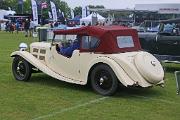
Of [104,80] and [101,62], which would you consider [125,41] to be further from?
[104,80]

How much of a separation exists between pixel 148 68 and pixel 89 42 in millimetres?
1507

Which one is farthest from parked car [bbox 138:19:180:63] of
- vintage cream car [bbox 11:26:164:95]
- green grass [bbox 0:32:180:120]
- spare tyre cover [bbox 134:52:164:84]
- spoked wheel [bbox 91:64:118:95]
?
spoked wheel [bbox 91:64:118:95]

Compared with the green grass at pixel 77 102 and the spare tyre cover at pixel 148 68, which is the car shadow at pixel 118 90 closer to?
the green grass at pixel 77 102

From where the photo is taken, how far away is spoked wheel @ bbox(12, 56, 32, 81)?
10407mm

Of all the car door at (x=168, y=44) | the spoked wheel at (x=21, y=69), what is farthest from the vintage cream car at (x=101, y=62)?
the car door at (x=168, y=44)

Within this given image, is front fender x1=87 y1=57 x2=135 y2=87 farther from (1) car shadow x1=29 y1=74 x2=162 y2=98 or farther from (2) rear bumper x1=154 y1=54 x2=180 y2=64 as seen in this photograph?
(2) rear bumper x1=154 y1=54 x2=180 y2=64

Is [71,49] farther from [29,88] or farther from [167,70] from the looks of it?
[167,70]

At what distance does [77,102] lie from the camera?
27.1ft

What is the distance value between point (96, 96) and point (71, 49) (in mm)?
1480

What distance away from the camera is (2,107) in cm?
766

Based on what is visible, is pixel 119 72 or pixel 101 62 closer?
pixel 119 72

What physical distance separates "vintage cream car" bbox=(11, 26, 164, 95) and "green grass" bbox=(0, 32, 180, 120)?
0.31 m

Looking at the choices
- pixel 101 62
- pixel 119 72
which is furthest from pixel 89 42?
pixel 119 72

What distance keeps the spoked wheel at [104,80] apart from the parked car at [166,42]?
4694 mm
